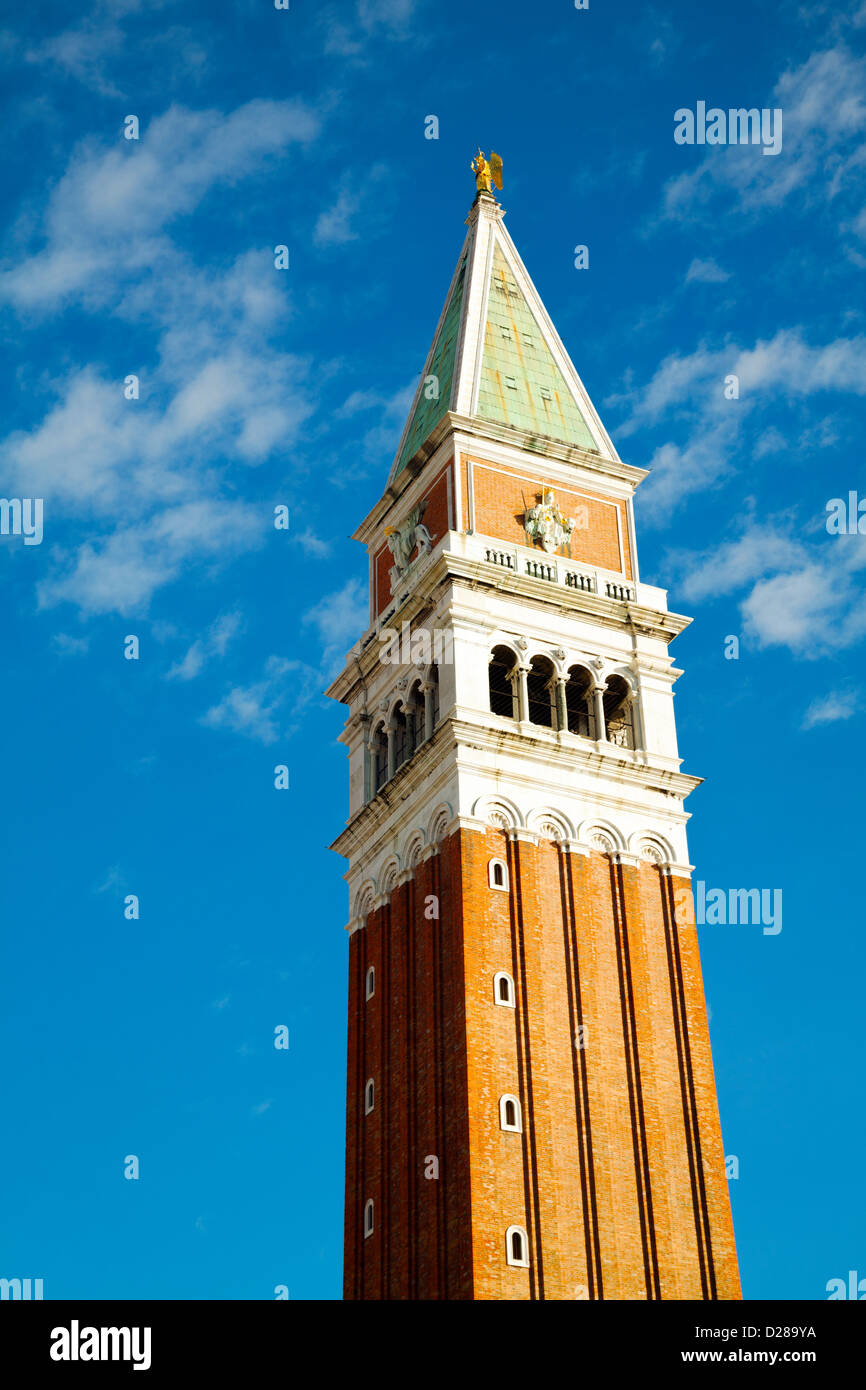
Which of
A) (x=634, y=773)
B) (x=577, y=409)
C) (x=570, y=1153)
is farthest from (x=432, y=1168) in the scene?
(x=577, y=409)

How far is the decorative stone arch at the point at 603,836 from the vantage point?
71.8m

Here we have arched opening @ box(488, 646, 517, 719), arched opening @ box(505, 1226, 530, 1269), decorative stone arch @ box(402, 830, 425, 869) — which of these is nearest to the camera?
arched opening @ box(505, 1226, 530, 1269)

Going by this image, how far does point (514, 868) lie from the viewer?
6925 cm

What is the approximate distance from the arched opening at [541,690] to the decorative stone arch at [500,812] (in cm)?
568

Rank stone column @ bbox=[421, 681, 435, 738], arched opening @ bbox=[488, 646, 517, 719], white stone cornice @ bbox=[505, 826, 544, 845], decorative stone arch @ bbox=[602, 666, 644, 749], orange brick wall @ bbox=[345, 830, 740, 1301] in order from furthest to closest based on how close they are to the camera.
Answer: decorative stone arch @ bbox=[602, 666, 644, 749] → arched opening @ bbox=[488, 646, 517, 719] → stone column @ bbox=[421, 681, 435, 738] → white stone cornice @ bbox=[505, 826, 544, 845] → orange brick wall @ bbox=[345, 830, 740, 1301]

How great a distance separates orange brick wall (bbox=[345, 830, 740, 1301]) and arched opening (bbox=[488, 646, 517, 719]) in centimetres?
682

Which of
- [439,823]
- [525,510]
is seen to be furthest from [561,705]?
[525,510]

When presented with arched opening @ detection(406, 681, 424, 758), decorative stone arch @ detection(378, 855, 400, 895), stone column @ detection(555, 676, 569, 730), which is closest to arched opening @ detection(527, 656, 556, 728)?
stone column @ detection(555, 676, 569, 730)

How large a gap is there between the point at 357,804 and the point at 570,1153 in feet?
63.7

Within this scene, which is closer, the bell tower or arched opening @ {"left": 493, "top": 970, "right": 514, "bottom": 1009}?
the bell tower

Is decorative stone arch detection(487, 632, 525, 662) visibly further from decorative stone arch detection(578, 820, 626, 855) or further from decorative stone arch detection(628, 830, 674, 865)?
decorative stone arch detection(628, 830, 674, 865)

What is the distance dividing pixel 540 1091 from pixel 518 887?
25.0 feet

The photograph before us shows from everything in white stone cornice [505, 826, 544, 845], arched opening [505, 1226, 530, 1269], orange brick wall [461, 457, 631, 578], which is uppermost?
orange brick wall [461, 457, 631, 578]

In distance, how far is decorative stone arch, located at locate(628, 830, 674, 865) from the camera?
72562mm
